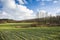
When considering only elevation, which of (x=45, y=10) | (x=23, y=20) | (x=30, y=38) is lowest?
(x=30, y=38)

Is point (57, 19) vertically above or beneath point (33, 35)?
above

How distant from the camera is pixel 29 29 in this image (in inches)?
94.2

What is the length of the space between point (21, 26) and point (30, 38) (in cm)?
28

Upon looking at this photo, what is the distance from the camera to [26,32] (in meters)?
2.40

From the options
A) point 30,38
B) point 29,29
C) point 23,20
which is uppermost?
point 23,20

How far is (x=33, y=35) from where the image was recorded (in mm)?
2357

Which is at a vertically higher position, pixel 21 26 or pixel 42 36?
pixel 21 26

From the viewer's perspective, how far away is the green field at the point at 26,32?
2.34 metres

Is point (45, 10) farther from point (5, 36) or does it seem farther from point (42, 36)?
point (5, 36)

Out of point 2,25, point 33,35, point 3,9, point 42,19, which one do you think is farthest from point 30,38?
point 3,9

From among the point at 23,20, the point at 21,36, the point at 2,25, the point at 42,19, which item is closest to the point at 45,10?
the point at 42,19

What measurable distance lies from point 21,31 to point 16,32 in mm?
94

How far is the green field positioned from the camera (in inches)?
92.1

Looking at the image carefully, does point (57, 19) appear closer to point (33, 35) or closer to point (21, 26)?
point (33, 35)
